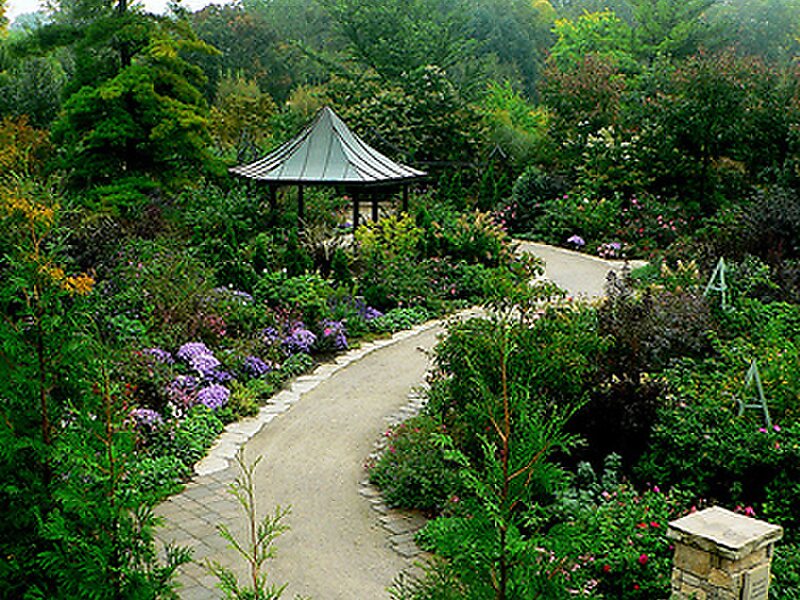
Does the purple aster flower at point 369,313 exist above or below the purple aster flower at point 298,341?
below

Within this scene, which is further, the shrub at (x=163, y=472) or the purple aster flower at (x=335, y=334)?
the purple aster flower at (x=335, y=334)

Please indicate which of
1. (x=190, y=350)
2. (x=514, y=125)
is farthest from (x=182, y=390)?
(x=514, y=125)

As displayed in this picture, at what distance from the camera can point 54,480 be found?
3.59 metres

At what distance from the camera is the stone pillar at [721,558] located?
4.64 meters

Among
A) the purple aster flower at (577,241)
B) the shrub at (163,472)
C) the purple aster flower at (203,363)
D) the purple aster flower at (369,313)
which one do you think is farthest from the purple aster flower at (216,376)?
the purple aster flower at (577,241)

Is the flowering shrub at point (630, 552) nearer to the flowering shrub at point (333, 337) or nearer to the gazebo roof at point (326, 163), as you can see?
the flowering shrub at point (333, 337)

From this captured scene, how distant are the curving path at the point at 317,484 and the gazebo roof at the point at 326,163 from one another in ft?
13.2

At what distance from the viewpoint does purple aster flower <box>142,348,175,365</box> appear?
868cm

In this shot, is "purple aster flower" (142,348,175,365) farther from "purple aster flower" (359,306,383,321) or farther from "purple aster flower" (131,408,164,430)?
"purple aster flower" (359,306,383,321)

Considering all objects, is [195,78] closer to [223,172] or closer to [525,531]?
Result: [223,172]

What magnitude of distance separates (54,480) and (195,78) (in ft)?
39.4

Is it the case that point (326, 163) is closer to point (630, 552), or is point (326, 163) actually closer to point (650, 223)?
point (650, 223)

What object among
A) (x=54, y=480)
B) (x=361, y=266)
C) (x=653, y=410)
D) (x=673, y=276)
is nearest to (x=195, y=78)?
(x=361, y=266)

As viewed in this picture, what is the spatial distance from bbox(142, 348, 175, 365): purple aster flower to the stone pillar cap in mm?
5444
